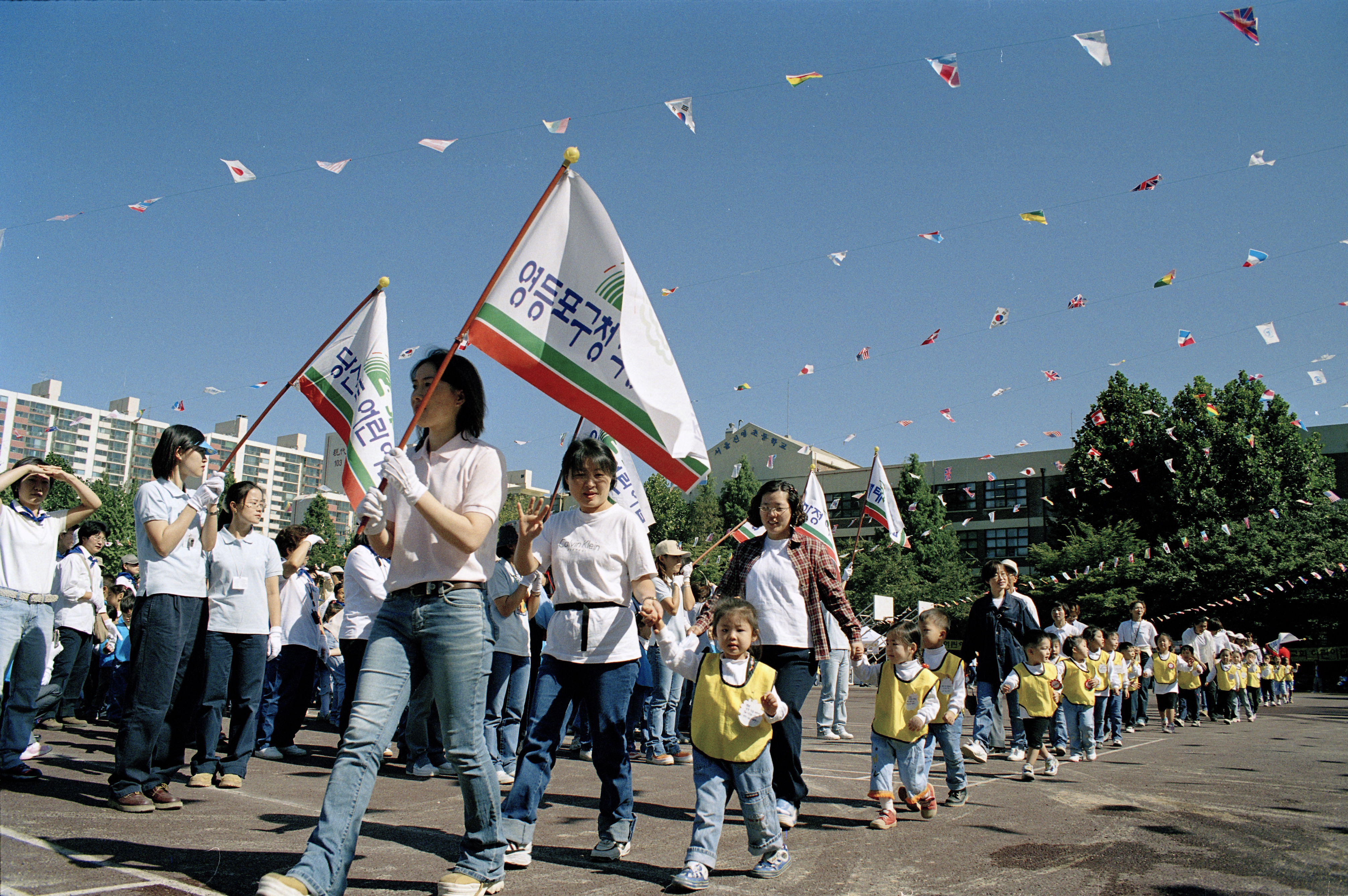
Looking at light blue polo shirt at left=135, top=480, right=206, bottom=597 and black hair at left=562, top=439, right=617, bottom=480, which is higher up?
black hair at left=562, top=439, right=617, bottom=480

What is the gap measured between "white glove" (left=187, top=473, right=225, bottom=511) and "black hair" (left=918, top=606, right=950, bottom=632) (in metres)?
4.39

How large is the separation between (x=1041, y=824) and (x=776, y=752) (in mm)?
1649

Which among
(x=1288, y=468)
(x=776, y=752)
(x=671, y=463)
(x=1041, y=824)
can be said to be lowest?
(x=1041, y=824)

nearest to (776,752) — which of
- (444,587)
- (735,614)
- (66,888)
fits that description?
(735,614)

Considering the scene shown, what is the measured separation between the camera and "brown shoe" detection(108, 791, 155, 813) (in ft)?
14.7

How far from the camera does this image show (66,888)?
300 centimetres

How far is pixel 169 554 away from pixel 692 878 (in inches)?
122

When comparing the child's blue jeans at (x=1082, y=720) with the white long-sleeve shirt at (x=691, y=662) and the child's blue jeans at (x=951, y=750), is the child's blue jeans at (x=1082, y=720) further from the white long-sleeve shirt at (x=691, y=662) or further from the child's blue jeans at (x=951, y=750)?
the white long-sleeve shirt at (x=691, y=662)

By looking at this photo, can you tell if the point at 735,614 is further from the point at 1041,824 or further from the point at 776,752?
the point at 1041,824

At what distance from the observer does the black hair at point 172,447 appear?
500cm

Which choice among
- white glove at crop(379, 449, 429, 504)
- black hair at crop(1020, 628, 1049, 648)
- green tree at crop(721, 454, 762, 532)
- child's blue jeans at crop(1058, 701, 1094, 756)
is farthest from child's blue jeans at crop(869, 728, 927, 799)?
green tree at crop(721, 454, 762, 532)

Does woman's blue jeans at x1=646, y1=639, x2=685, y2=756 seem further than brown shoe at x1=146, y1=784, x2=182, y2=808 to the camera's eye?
Yes

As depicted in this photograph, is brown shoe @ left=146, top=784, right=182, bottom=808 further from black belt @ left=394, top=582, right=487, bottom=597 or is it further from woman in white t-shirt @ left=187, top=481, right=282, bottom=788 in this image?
black belt @ left=394, top=582, right=487, bottom=597

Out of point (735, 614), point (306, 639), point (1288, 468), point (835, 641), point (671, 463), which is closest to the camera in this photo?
point (671, 463)
